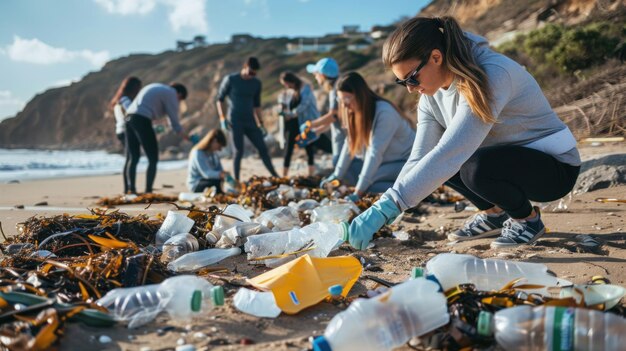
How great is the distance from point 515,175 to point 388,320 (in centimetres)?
143

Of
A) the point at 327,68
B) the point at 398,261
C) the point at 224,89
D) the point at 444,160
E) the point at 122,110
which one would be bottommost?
the point at 398,261

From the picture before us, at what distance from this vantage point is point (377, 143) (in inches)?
173

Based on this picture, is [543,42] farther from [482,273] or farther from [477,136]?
[482,273]

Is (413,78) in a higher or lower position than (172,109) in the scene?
lower

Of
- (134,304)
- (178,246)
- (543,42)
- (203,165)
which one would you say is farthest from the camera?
(543,42)

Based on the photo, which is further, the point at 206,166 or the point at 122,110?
the point at 122,110

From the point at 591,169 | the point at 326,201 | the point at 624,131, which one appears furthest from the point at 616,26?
the point at 326,201

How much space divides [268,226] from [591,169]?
277cm

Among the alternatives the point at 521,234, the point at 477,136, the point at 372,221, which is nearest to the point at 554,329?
the point at 372,221

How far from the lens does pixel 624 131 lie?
17.5 feet

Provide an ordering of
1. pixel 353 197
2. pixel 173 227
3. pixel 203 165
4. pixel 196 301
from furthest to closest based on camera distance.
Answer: pixel 203 165
pixel 353 197
pixel 173 227
pixel 196 301

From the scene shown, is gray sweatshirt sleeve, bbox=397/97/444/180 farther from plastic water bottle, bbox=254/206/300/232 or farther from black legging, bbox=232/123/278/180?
black legging, bbox=232/123/278/180

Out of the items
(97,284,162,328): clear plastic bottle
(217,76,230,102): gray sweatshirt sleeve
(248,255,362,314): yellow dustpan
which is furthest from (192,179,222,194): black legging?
(97,284,162,328): clear plastic bottle

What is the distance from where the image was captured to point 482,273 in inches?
83.8
